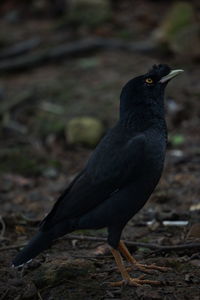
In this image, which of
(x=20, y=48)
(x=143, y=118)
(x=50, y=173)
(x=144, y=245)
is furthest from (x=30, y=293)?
(x=20, y=48)

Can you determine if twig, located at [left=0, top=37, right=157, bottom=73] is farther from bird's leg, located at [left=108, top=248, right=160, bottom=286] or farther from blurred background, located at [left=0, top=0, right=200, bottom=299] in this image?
bird's leg, located at [left=108, top=248, right=160, bottom=286]

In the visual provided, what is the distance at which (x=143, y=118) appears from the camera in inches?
197

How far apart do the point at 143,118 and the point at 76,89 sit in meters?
5.33

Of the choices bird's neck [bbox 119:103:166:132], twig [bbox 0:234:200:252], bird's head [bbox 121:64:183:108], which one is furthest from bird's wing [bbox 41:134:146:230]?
twig [bbox 0:234:200:252]

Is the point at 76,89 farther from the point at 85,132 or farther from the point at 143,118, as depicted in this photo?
the point at 143,118

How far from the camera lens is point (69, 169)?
26.5 ft

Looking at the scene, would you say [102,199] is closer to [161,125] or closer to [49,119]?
[161,125]

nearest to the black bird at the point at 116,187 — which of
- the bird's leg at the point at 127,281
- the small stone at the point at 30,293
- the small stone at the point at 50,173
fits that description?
the bird's leg at the point at 127,281

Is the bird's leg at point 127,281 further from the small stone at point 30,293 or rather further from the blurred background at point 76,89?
the blurred background at point 76,89

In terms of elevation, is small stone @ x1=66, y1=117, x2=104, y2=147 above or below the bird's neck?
below

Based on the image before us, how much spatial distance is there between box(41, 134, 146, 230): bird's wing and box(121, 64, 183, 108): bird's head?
37 centimetres

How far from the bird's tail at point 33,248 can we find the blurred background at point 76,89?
113cm

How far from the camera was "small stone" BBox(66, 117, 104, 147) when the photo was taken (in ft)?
27.8

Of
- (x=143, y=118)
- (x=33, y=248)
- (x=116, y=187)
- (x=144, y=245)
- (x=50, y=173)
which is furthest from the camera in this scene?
(x=50, y=173)
